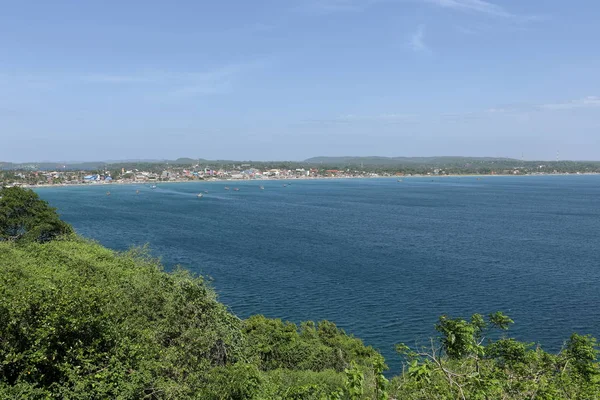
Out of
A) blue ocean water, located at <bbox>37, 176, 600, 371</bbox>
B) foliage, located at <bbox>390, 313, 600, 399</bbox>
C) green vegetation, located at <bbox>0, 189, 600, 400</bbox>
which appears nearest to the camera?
foliage, located at <bbox>390, 313, 600, 399</bbox>

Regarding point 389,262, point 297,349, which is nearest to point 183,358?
point 297,349

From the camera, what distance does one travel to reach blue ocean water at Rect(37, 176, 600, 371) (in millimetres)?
23859

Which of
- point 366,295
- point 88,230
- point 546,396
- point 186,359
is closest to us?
point 546,396

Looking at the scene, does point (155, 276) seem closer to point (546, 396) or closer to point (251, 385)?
point (251, 385)

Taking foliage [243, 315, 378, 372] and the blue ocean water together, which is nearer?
foliage [243, 315, 378, 372]

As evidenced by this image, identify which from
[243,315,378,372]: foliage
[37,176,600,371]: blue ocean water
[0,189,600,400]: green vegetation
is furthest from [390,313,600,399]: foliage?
[37,176,600,371]: blue ocean water

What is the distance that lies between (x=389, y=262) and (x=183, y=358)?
26.6 metres

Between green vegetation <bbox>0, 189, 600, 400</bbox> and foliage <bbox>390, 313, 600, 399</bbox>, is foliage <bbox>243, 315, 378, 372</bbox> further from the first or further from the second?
foliage <bbox>390, 313, 600, 399</bbox>

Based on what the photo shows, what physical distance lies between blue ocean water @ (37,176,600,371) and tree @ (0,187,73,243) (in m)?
9.55

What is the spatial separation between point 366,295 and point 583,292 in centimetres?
1368

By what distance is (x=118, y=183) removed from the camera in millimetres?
154250

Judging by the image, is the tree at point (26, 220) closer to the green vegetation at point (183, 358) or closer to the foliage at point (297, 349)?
the green vegetation at point (183, 358)

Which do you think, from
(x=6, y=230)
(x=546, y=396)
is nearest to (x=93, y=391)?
(x=546, y=396)

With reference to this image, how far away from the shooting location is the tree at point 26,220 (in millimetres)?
25784
